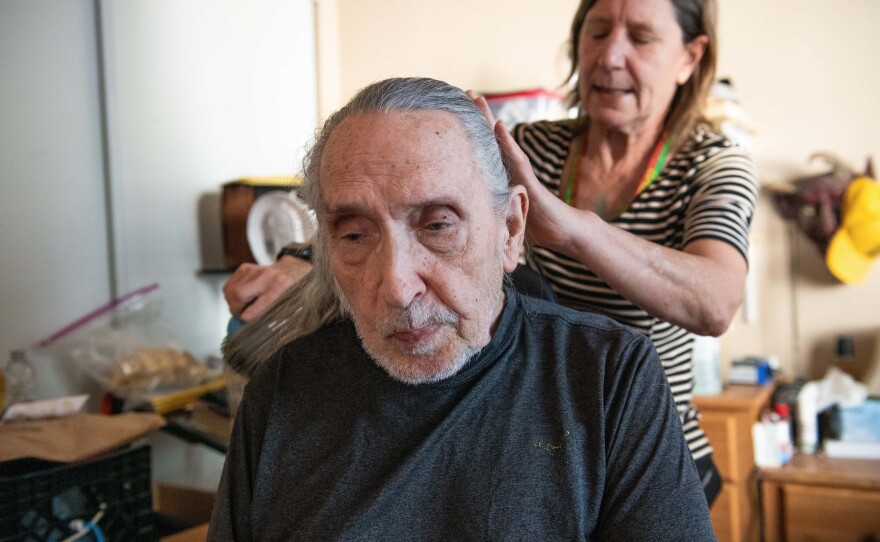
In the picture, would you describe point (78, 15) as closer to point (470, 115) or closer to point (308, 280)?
point (308, 280)

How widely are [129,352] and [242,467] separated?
3.99 ft

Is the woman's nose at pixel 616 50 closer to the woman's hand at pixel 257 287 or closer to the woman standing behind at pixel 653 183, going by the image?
the woman standing behind at pixel 653 183

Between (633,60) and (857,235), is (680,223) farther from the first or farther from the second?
(857,235)

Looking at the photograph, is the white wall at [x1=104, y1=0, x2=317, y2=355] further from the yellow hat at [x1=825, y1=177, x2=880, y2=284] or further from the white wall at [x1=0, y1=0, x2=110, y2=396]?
the yellow hat at [x1=825, y1=177, x2=880, y2=284]

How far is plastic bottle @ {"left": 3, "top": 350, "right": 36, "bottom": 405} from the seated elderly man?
1182mm

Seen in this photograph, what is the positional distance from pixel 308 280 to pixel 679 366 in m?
0.77

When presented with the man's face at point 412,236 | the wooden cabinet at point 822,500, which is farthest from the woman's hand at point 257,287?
the wooden cabinet at point 822,500

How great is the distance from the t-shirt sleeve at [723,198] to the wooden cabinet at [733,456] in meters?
1.34

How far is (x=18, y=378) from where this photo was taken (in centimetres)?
204

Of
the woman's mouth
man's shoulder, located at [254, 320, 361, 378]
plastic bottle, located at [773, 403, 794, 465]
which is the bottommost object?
plastic bottle, located at [773, 403, 794, 465]

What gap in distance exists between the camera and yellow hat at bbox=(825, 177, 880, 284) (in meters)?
2.80

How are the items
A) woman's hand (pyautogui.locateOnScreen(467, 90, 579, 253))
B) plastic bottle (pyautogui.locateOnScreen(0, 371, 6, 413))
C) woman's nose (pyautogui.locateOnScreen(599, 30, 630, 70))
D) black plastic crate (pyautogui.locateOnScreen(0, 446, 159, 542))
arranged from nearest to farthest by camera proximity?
woman's hand (pyautogui.locateOnScreen(467, 90, 579, 253)) < black plastic crate (pyautogui.locateOnScreen(0, 446, 159, 542)) < woman's nose (pyautogui.locateOnScreen(599, 30, 630, 70)) < plastic bottle (pyautogui.locateOnScreen(0, 371, 6, 413))

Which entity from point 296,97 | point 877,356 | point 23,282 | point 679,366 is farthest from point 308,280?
point 877,356

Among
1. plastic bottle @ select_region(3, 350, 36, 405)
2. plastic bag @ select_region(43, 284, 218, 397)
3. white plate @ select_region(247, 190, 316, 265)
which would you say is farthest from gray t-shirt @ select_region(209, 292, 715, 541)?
white plate @ select_region(247, 190, 316, 265)
